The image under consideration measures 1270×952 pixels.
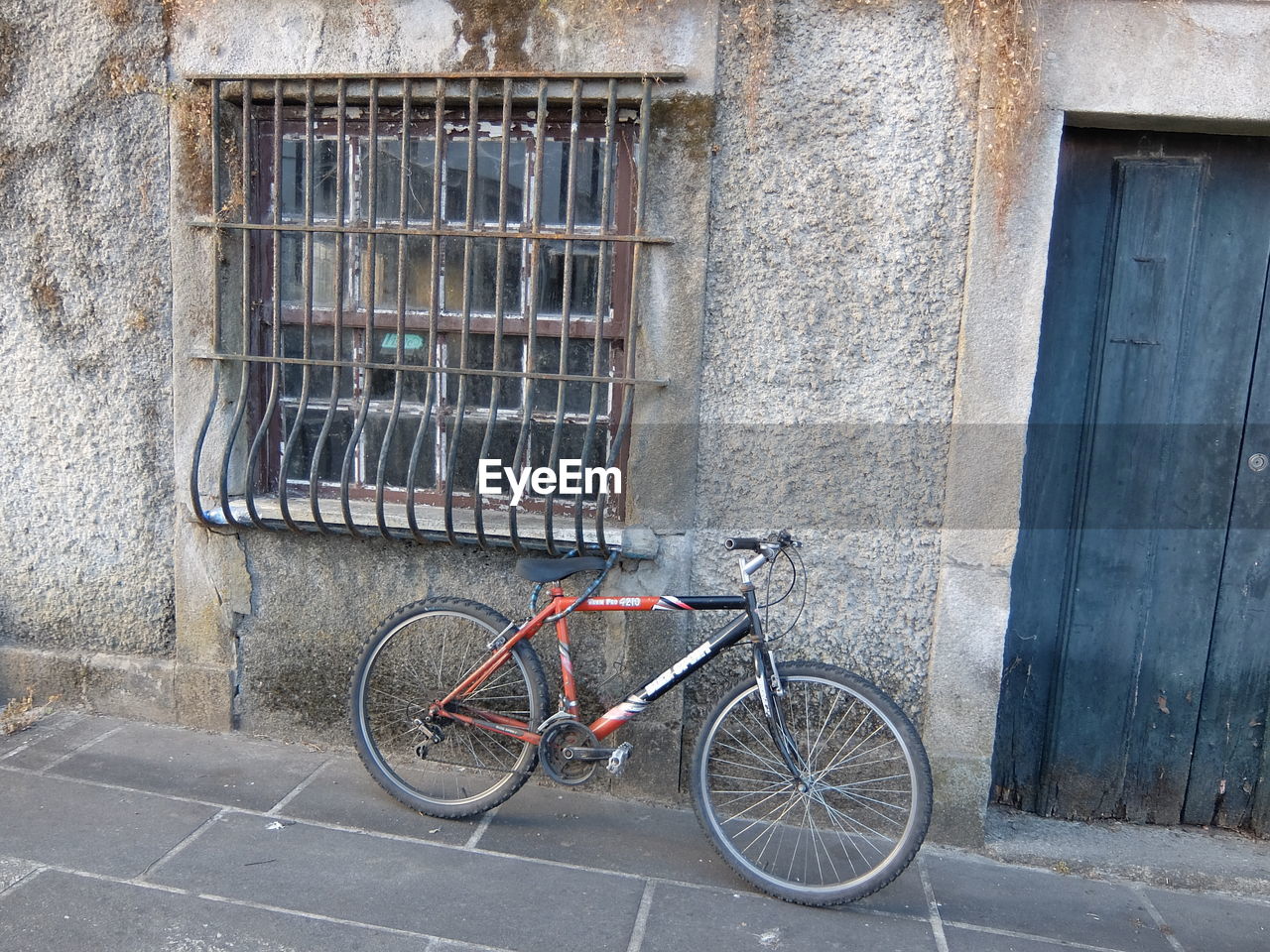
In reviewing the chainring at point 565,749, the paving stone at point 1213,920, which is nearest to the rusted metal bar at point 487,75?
the chainring at point 565,749

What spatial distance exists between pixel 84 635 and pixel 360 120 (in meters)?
2.29

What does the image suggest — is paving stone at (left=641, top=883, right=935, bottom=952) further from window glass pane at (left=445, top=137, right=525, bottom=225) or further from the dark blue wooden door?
window glass pane at (left=445, top=137, right=525, bottom=225)

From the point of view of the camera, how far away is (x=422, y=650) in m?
3.65

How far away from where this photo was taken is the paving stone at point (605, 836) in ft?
10.2

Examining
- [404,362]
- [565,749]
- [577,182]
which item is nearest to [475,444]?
[404,362]

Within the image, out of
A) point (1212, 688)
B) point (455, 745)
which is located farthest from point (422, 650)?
point (1212, 688)

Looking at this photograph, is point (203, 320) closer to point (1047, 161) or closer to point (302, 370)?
point (302, 370)

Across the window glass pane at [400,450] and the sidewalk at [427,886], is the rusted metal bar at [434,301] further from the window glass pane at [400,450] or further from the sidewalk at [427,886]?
the sidewalk at [427,886]

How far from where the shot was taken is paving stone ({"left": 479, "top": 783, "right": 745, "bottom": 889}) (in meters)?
3.11

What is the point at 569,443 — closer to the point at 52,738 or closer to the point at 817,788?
the point at 817,788

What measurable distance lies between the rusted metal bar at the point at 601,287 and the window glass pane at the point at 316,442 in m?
0.98

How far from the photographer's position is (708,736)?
3039mm

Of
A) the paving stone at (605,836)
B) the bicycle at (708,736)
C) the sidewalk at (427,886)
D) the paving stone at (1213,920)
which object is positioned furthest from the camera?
the paving stone at (605,836)

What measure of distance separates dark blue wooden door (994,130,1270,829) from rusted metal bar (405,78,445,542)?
6.73 feet
